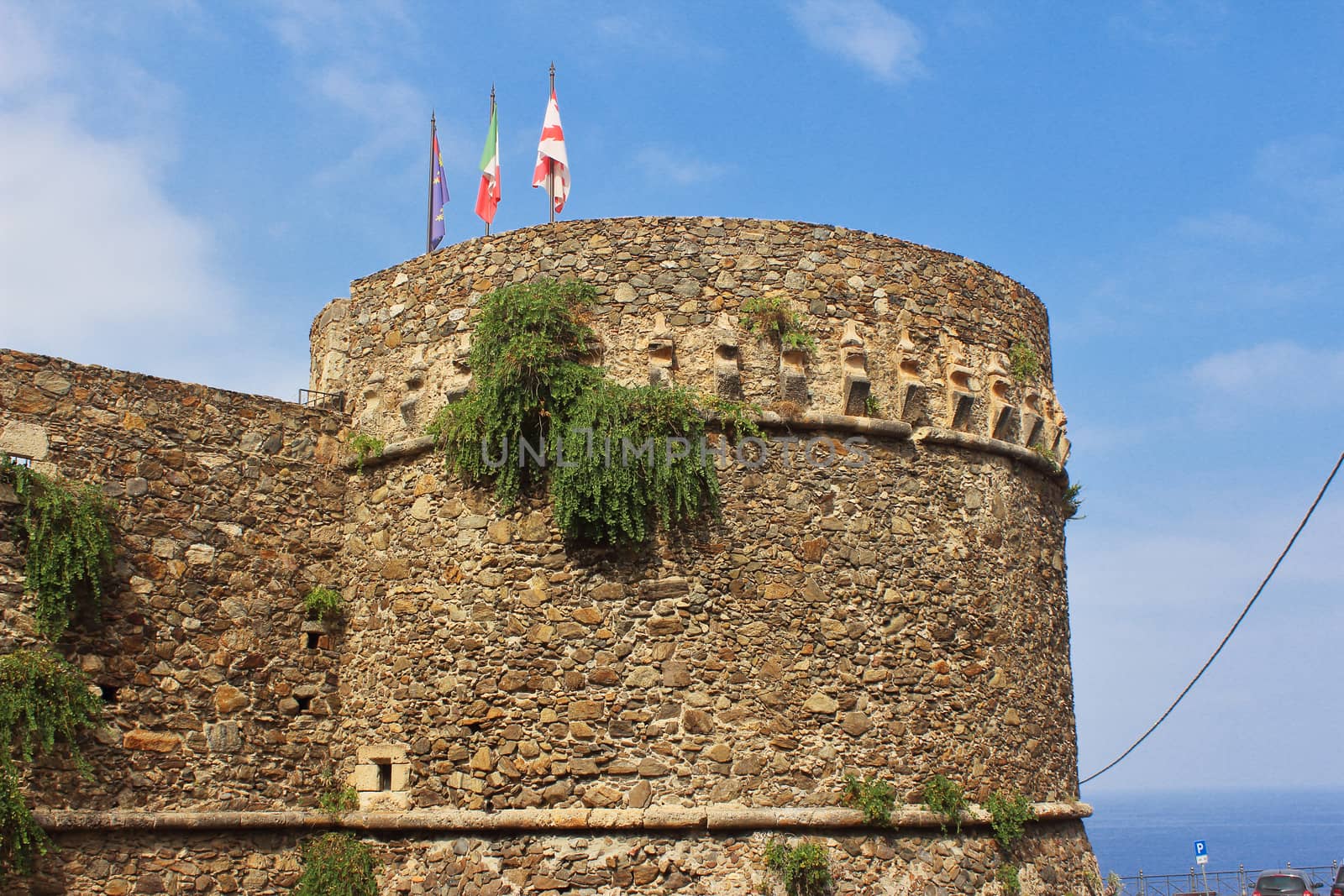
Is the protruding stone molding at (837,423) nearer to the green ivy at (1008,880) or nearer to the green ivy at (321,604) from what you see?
the green ivy at (1008,880)

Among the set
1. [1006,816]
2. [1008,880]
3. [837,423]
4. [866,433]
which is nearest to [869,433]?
[866,433]

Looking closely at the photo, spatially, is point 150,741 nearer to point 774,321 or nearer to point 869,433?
point 774,321

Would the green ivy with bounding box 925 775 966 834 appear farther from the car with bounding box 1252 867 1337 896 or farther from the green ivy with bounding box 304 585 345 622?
the car with bounding box 1252 867 1337 896

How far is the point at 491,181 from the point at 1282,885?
12.9 meters

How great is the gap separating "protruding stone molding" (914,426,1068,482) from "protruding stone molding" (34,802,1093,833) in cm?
282

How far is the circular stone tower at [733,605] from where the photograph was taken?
9.34 m

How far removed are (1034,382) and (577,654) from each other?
4.75 m

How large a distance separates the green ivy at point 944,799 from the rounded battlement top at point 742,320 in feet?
9.32

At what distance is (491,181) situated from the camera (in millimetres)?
13328

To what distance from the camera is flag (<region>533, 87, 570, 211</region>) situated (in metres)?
12.5

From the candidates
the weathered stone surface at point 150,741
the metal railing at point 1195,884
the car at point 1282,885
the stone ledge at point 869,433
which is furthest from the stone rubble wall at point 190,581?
the car at point 1282,885

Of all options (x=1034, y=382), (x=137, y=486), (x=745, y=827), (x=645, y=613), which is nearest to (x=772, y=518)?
(x=645, y=613)

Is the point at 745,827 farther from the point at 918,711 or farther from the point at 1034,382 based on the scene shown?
the point at 1034,382

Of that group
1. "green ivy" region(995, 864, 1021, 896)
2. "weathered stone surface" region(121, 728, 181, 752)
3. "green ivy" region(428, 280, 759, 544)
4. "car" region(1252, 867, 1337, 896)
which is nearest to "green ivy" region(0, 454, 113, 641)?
"weathered stone surface" region(121, 728, 181, 752)
